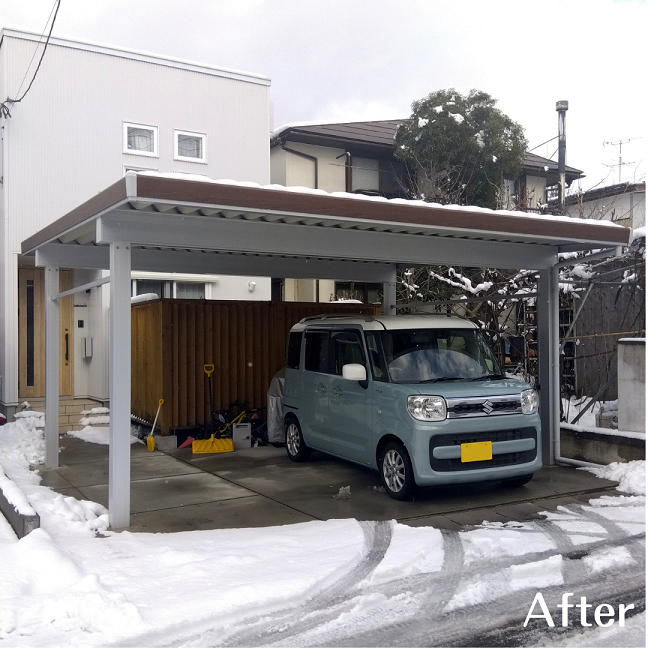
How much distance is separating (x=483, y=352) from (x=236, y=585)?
4.30 metres

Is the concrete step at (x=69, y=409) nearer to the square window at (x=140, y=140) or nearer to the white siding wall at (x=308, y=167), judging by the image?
the square window at (x=140, y=140)

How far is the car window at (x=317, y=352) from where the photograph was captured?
857cm

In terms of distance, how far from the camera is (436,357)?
7605 millimetres

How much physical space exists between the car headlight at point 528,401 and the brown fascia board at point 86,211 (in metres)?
4.36

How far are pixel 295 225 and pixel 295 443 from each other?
132 inches

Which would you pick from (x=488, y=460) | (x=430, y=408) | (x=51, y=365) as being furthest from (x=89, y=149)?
(x=488, y=460)

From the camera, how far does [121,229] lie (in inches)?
245

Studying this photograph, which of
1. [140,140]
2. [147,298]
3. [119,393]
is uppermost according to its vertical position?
[140,140]

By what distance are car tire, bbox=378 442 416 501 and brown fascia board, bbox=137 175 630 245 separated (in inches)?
89.3

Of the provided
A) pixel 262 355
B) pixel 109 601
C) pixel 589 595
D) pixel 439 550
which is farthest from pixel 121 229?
pixel 262 355

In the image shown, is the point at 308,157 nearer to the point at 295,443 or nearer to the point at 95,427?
the point at 95,427

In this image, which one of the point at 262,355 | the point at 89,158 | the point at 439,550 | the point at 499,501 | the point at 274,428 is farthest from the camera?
the point at 89,158

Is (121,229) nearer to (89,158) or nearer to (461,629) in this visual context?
(461,629)

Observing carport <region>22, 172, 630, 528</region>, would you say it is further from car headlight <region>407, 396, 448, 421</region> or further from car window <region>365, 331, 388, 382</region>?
car headlight <region>407, 396, 448, 421</region>
